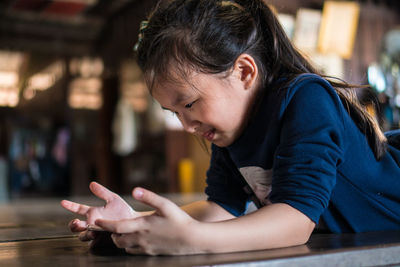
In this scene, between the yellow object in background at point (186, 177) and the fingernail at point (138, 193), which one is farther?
the yellow object in background at point (186, 177)

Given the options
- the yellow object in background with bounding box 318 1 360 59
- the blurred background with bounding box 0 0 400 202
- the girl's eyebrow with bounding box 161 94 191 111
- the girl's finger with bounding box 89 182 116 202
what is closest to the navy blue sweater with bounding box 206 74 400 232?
the girl's eyebrow with bounding box 161 94 191 111

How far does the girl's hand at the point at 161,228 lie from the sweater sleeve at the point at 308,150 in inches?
6.1

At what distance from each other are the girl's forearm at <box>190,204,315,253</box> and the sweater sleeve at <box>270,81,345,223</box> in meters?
0.02

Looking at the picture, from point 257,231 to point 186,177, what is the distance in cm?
456

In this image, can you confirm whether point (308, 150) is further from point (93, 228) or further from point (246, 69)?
point (93, 228)

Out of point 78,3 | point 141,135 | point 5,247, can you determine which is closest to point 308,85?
point 5,247

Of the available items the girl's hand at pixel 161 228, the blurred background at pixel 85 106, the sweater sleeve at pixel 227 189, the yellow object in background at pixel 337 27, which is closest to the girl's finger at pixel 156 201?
the girl's hand at pixel 161 228

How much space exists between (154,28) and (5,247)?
1.43ft

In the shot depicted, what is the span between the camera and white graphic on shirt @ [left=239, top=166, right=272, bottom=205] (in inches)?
31.3

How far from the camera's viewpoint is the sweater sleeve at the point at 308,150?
2.01 feet

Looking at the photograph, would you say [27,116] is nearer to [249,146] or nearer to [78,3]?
[78,3]

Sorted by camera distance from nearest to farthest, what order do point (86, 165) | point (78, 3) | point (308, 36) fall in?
point (308, 36) → point (78, 3) → point (86, 165)

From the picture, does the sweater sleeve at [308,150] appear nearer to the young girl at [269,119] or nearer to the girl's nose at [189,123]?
the young girl at [269,119]

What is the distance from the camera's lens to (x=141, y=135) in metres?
5.90
